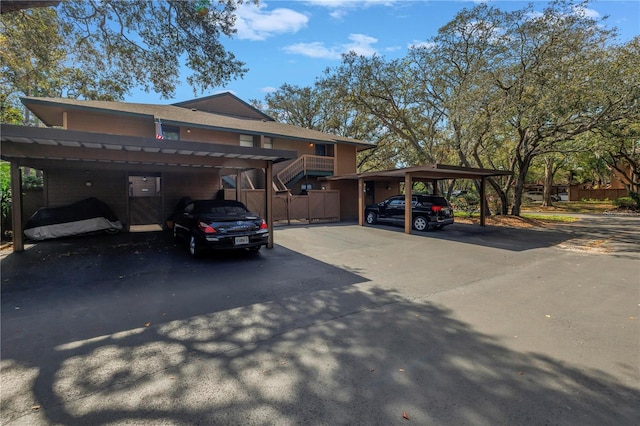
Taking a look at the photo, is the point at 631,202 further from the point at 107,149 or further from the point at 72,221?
the point at 72,221

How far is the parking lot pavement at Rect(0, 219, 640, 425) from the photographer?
231 centimetres

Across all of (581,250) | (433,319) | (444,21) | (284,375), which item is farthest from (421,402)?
(444,21)

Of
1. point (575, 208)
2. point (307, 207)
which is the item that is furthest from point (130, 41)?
point (575, 208)

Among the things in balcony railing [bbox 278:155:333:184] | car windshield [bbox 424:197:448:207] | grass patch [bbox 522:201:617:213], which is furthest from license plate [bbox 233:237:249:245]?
grass patch [bbox 522:201:617:213]

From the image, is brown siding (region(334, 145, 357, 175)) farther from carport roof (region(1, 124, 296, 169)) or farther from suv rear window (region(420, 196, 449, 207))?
carport roof (region(1, 124, 296, 169))

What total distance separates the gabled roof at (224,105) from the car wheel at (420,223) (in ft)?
46.7

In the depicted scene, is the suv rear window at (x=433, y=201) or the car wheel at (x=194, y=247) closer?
the car wheel at (x=194, y=247)

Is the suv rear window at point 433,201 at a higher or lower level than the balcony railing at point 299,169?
lower

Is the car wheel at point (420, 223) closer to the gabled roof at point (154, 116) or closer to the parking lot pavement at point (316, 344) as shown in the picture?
the parking lot pavement at point (316, 344)

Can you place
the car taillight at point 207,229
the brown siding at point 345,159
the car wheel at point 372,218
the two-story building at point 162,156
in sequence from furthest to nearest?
the brown siding at point 345,159
the car wheel at point 372,218
the car taillight at point 207,229
the two-story building at point 162,156

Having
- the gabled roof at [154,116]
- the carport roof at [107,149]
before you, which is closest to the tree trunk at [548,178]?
the gabled roof at [154,116]

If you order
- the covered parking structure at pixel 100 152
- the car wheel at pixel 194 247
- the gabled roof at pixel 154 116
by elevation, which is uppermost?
the gabled roof at pixel 154 116

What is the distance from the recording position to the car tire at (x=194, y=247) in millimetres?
7284

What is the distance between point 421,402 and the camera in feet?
7.83
